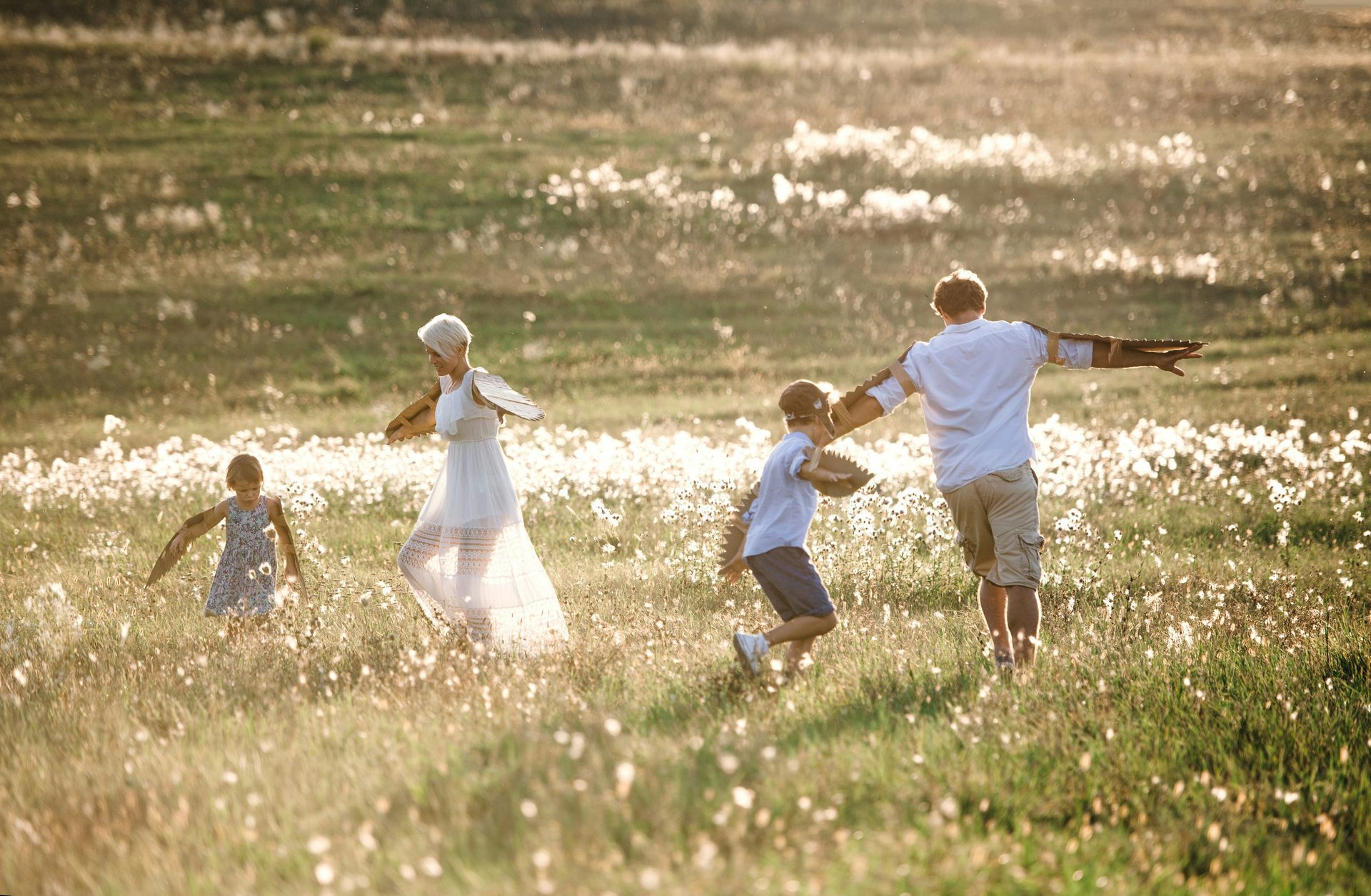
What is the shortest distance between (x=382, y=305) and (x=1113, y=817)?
73.0 feet

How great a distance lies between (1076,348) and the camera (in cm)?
659

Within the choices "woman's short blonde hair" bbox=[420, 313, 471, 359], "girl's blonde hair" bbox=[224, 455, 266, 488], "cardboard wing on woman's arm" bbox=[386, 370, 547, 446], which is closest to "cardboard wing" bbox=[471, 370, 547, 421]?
"cardboard wing on woman's arm" bbox=[386, 370, 547, 446]

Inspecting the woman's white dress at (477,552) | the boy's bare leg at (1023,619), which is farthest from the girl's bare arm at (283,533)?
the boy's bare leg at (1023,619)

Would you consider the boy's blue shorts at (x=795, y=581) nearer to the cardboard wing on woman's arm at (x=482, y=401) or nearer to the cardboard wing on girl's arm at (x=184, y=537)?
the cardboard wing on woman's arm at (x=482, y=401)

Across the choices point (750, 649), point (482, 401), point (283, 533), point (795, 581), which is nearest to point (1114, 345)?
point (795, 581)

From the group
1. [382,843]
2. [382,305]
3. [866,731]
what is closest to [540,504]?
[866,731]

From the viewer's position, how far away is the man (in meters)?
6.35

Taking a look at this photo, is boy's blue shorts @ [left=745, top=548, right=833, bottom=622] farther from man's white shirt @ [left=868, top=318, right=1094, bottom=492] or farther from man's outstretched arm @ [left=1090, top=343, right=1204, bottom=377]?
man's outstretched arm @ [left=1090, top=343, right=1204, bottom=377]

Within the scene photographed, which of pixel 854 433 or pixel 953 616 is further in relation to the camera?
pixel 854 433

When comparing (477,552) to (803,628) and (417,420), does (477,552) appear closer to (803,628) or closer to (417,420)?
(417,420)

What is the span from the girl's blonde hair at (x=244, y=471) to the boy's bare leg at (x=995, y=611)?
4565 mm

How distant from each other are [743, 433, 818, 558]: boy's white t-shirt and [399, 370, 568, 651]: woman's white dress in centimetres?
162

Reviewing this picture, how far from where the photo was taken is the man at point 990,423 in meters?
6.35

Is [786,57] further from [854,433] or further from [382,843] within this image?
[382,843]
